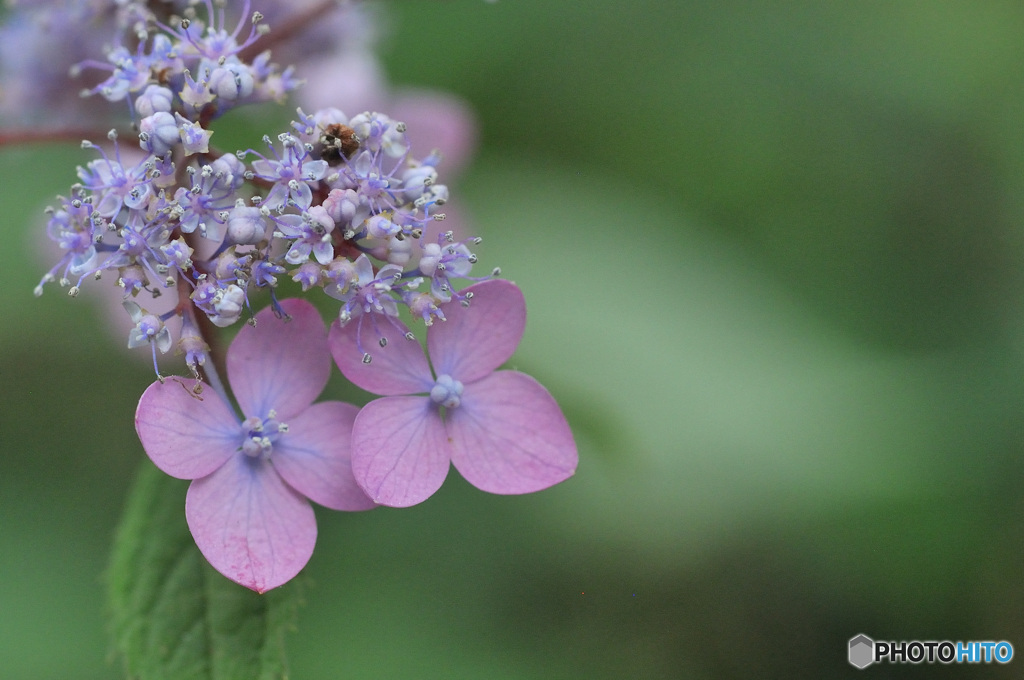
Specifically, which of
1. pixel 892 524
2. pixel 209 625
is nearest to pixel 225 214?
pixel 209 625

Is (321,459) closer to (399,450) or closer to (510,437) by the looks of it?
(399,450)

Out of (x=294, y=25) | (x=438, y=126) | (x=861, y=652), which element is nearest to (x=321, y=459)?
(x=294, y=25)

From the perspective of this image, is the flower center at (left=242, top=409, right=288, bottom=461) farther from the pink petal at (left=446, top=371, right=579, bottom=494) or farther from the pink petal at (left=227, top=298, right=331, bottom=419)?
the pink petal at (left=446, top=371, right=579, bottom=494)

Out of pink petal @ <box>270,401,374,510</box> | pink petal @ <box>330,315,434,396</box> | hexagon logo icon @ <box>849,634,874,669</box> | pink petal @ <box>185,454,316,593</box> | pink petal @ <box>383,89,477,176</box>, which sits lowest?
hexagon logo icon @ <box>849,634,874,669</box>

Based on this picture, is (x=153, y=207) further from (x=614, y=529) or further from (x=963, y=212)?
(x=963, y=212)

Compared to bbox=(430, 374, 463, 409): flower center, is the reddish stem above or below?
above

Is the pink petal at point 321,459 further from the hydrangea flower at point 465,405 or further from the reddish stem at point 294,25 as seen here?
the reddish stem at point 294,25

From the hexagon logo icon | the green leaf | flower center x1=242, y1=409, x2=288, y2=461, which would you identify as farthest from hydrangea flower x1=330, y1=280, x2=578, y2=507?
the hexagon logo icon
